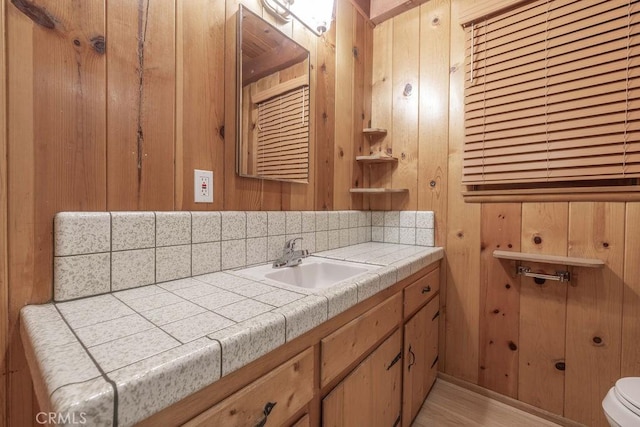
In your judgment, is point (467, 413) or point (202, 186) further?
point (467, 413)

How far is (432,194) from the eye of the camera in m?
1.81

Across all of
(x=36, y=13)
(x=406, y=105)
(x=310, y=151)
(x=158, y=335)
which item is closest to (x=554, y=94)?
(x=406, y=105)

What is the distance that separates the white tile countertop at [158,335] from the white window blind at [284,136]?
0.61 m

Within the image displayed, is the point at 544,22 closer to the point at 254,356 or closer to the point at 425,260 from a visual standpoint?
the point at 425,260

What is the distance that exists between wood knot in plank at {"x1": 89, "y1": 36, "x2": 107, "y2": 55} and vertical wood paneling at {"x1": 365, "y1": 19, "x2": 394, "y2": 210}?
A: 162 cm

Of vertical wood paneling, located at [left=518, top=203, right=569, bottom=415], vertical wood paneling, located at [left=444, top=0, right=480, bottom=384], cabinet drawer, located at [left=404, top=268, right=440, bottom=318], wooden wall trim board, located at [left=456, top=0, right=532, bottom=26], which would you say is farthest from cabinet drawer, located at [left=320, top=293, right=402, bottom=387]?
wooden wall trim board, located at [left=456, top=0, right=532, bottom=26]

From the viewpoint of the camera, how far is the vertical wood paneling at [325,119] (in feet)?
5.32

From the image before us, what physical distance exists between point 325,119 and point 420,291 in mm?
1106

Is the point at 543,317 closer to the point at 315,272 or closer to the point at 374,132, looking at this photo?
the point at 315,272

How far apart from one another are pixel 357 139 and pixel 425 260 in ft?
3.17

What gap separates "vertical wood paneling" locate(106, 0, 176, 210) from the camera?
2.73 feet

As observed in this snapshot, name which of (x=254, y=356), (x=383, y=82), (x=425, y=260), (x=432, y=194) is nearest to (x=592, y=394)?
(x=425, y=260)

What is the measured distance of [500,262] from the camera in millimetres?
1572

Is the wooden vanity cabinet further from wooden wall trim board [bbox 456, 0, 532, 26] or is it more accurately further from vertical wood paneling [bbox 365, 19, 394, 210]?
wooden wall trim board [bbox 456, 0, 532, 26]
